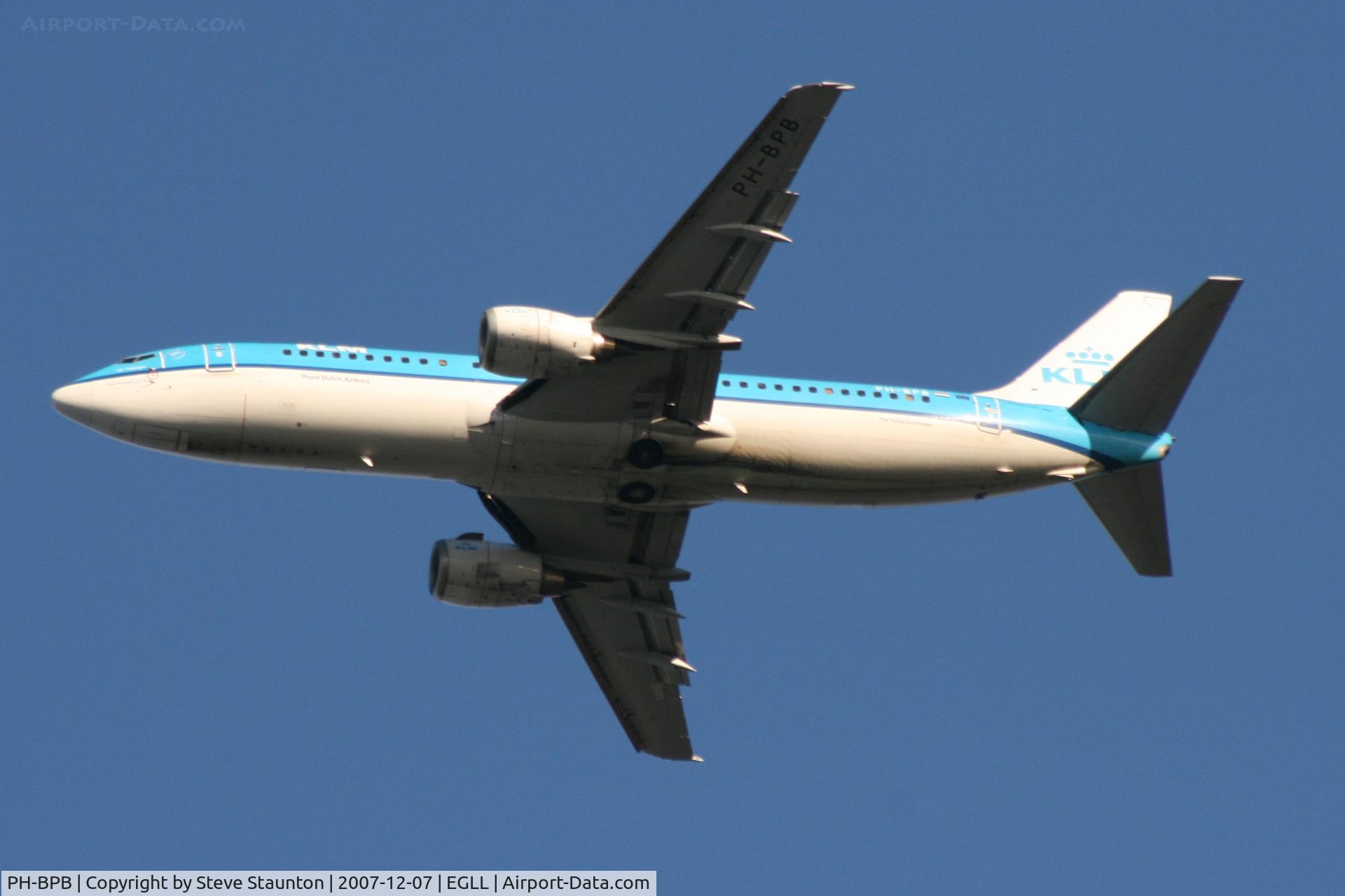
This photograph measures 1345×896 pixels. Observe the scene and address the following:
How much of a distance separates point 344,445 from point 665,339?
856cm

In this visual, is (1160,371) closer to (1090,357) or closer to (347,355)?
(1090,357)

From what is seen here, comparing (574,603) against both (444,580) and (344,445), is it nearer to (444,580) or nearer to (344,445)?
(444,580)

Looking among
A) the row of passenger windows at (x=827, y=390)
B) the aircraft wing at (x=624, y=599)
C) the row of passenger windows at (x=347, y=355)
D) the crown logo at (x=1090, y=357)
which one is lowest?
the aircraft wing at (x=624, y=599)

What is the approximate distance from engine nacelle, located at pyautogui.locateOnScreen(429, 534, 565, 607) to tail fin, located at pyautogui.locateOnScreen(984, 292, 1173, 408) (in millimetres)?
14154

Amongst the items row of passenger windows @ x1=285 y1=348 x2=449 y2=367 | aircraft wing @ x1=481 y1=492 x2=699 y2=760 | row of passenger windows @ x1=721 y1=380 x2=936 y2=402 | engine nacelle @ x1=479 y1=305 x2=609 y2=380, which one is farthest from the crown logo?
row of passenger windows @ x1=285 y1=348 x2=449 y2=367

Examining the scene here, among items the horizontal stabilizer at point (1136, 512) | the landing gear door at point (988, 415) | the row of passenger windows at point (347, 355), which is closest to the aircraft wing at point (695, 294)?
the row of passenger windows at point (347, 355)

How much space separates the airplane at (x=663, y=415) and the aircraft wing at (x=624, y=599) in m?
0.19

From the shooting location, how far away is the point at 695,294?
46969mm

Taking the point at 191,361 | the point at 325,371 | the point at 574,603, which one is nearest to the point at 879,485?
the point at 574,603

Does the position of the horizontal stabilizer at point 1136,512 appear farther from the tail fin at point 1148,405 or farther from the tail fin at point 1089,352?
the tail fin at point 1089,352

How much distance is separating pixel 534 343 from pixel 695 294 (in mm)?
4143

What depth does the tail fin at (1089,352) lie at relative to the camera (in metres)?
55.0

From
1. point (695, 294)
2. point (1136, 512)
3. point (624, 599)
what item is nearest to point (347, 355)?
point (695, 294)

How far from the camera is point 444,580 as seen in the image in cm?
5434
